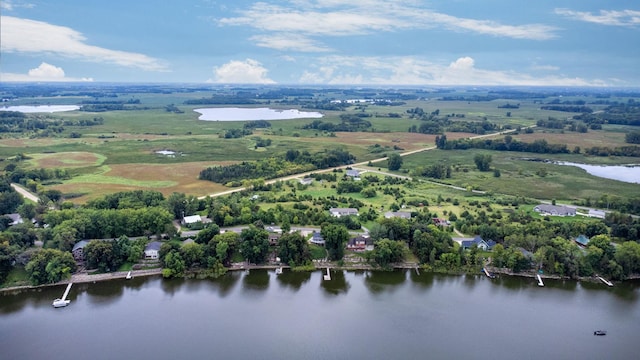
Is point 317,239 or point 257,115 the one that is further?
point 257,115

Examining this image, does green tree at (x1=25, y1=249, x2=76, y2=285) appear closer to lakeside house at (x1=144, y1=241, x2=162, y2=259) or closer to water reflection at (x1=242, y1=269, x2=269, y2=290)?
lakeside house at (x1=144, y1=241, x2=162, y2=259)

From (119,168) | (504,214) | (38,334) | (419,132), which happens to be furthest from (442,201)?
(419,132)

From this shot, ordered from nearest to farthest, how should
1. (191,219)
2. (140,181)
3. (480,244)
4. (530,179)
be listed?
(480,244) → (191,219) → (140,181) → (530,179)

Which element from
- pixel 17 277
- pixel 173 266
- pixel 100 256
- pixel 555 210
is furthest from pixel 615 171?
pixel 17 277

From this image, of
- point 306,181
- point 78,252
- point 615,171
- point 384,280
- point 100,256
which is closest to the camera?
point 100,256

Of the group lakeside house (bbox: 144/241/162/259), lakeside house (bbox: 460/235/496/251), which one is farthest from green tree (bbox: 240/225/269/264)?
lakeside house (bbox: 460/235/496/251)

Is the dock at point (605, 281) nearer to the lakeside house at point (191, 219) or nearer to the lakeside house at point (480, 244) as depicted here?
the lakeside house at point (480, 244)

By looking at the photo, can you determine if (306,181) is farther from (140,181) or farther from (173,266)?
(173,266)
